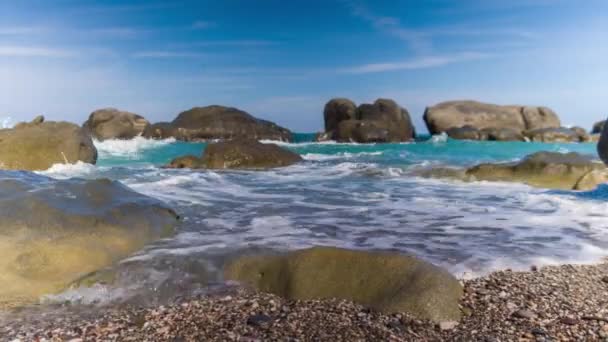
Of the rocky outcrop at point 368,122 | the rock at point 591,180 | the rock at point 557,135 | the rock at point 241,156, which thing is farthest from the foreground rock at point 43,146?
the rock at point 557,135

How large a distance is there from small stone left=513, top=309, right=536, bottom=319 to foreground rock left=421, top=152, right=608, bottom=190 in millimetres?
8004

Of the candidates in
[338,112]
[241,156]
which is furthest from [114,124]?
[241,156]

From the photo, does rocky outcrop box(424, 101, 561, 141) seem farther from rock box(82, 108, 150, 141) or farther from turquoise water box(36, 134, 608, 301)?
turquoise water box(36, 134, 608, 301)

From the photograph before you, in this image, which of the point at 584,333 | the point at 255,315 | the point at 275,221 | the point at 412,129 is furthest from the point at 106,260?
the point at 412,129

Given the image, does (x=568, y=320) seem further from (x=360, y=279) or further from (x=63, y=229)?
(x=63, y=229)

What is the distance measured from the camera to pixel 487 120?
6228cm

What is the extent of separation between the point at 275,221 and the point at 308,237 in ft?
3.71

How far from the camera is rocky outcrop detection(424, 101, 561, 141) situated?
6069cm

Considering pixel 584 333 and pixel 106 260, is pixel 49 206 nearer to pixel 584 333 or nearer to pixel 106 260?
pixel 106 260

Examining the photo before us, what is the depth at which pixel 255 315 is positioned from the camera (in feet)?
11.1

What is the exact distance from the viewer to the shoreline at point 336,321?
3.04 meters

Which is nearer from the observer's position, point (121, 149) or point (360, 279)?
point (360, 279)

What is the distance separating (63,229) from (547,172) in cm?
1069

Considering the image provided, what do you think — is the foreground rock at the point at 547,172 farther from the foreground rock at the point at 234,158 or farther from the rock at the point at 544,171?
the foreground rock at the point at 234,158
